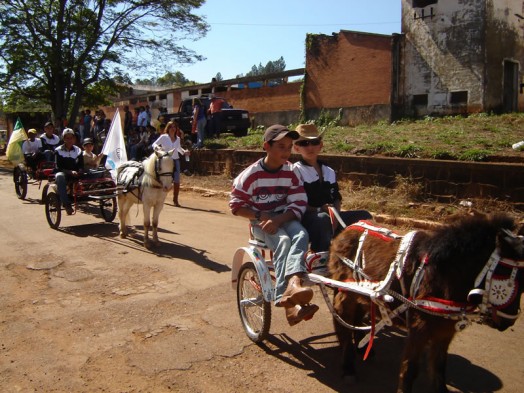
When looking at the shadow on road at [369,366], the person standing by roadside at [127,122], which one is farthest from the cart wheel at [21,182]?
the shadow on road at [369,366]

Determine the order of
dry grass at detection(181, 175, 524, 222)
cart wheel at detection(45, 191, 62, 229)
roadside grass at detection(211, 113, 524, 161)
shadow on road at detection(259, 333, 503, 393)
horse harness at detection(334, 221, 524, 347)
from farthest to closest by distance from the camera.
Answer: roadside grass at detection(211, 113, 524, 161) → cart wheel at detection(45, 191, 62, 229) → dry grass at detection(181, 175, 524, 222) → shadow on road at detection(259, 333, 503, 393) → horse harness at detection(334, 221, 524, 347)

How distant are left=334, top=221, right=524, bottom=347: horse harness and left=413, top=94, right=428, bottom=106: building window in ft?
58.3

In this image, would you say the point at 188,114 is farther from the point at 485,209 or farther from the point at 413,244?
the point at 413,244

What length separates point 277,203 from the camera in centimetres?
468

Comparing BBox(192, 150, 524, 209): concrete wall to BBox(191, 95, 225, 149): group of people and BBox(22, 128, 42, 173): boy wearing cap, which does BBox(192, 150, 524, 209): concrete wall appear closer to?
BBox(191, 95, 225, 149): group of people

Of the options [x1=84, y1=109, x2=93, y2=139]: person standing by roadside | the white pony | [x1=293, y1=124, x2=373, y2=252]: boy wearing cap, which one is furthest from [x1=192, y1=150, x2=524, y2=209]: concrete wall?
[x1=84, y1=109, x2=93, y2=139]: person standing by roadside

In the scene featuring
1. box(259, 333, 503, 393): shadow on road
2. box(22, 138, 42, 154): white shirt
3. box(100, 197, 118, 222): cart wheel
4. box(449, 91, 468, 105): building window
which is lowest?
box(259, 333, 503, 393): shadow on road

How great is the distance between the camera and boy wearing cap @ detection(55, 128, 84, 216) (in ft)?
31.2

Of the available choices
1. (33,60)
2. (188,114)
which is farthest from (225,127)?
(33,60)

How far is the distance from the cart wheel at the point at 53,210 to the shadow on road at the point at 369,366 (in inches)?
247

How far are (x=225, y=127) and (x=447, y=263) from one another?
1695 centimetres

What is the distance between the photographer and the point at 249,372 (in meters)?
4.12

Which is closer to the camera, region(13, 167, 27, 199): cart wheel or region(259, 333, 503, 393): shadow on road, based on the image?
region(259, 333, 503, 393): shadow on road

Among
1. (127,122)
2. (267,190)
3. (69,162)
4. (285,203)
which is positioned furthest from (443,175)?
(127,122)
